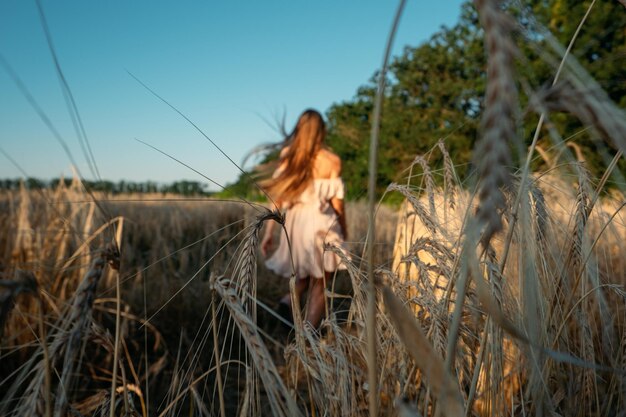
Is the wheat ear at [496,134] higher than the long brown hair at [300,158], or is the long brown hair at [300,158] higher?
the long brown hair at [300,158]

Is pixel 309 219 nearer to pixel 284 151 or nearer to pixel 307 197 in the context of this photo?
pixel 307 197

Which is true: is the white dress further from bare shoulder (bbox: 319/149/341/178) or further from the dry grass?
the dry grass

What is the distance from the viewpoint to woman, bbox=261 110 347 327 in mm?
3564

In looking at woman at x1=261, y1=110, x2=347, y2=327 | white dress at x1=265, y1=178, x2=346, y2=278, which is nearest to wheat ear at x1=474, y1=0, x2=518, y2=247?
woman at x1=261, y1=110, x2=347, y2=327

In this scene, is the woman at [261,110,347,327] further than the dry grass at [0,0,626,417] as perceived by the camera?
Yes

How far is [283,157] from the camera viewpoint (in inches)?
146

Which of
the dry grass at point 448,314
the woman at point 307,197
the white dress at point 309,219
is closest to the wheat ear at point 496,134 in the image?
the dry grass at point 448,314

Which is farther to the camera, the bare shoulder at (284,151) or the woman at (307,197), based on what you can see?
the bare shoulder at (284,151)

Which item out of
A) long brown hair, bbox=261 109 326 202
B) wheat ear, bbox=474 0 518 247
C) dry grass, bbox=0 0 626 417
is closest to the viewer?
wheat ear, bbox=474 0 518 247

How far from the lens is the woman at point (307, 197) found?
3.56 m

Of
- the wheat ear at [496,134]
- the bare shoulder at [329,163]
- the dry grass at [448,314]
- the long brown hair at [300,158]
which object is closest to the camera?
the wheat ear at [496,134]

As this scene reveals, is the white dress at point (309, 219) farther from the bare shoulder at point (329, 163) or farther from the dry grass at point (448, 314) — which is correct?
the dry grass at point (448, 314)

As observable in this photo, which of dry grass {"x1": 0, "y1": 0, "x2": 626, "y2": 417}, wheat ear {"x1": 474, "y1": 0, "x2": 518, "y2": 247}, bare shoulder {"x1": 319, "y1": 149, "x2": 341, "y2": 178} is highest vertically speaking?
bare shoulder {"x1": 319, "y1": 149, "x2": 341, "y2": 178}

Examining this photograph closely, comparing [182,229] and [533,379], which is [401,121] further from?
[533,379]
